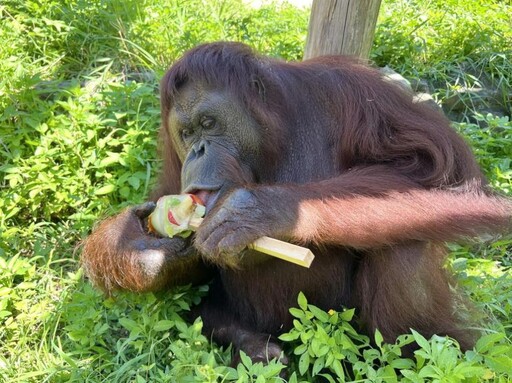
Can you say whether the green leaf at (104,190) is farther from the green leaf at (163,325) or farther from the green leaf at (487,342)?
the green leaf at (487,342)

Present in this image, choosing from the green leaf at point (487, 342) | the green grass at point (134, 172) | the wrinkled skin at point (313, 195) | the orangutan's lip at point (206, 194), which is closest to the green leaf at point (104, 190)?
the green grass at point (134, 172)

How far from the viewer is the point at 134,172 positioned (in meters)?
3.87

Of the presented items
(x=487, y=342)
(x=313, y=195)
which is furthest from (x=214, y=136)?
(x=487, y=342)

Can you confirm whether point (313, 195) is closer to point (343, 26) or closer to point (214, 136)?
point (214, 136)

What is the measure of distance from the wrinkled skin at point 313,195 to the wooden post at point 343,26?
0.95 meters

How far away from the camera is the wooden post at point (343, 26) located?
151 inches

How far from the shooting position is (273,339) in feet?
9.49

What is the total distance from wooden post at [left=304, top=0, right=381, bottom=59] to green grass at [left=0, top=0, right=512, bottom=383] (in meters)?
0.96

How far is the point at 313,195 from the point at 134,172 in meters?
1.64

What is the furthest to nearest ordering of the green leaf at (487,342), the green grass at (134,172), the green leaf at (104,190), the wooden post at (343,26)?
the wooden post at (343,26)
the green leaf at (104,190)
the green grass at (134,172)
the green leaf at (487,342)

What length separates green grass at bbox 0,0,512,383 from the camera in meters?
2.46

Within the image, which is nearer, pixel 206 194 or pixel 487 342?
pixel 487 342

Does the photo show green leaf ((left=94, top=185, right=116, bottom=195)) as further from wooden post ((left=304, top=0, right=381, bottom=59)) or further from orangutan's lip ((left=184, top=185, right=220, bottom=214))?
wooden post ((left=304, top=0, right=381, bottom=59))

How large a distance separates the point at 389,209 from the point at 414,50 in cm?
304
